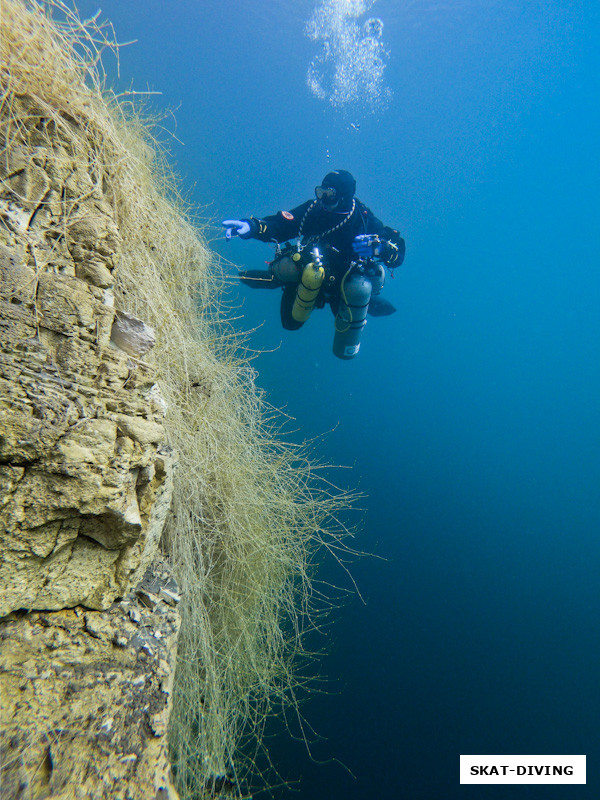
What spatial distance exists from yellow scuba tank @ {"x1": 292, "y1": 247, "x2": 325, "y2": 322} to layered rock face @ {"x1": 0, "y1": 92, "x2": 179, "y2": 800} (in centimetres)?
355

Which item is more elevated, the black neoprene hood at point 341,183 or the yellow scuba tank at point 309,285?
the black neoprene hood at point 341,183

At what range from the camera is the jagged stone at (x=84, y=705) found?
3.16ft

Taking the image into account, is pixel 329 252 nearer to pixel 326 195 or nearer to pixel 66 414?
pixel 326 195

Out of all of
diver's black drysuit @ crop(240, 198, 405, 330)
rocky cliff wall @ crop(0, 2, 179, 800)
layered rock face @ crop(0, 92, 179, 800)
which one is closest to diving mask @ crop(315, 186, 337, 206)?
diver's black drysuit @ crop(240, 198, 405, 330)

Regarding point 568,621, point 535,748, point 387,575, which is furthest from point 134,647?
point 568,621

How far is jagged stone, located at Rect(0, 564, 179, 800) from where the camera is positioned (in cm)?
96

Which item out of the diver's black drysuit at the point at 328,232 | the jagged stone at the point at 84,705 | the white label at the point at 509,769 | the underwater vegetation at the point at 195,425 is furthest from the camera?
the diver's black drysuit at the point at 328,232

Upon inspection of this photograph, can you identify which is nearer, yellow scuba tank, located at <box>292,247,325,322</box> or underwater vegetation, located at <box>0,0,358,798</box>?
underwater vegetation, located at <box>0,0,358,798</box>

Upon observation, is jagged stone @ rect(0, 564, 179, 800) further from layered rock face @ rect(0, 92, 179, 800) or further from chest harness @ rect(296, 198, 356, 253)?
chest harness @ rect(296, 198, 356, 253)

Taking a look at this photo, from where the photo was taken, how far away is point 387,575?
1372 cm

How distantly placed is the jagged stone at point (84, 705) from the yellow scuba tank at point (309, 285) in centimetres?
440

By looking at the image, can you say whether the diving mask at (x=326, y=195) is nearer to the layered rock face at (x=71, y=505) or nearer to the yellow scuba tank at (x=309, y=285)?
the yellow scuba tank at (x=309, y=285)

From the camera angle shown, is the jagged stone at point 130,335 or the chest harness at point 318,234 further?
the chest harness at point 318,234

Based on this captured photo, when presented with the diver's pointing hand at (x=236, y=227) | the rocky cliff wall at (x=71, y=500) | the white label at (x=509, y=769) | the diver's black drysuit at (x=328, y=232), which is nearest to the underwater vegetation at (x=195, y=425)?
the rocky cliff wall at (x=71, y=500)
